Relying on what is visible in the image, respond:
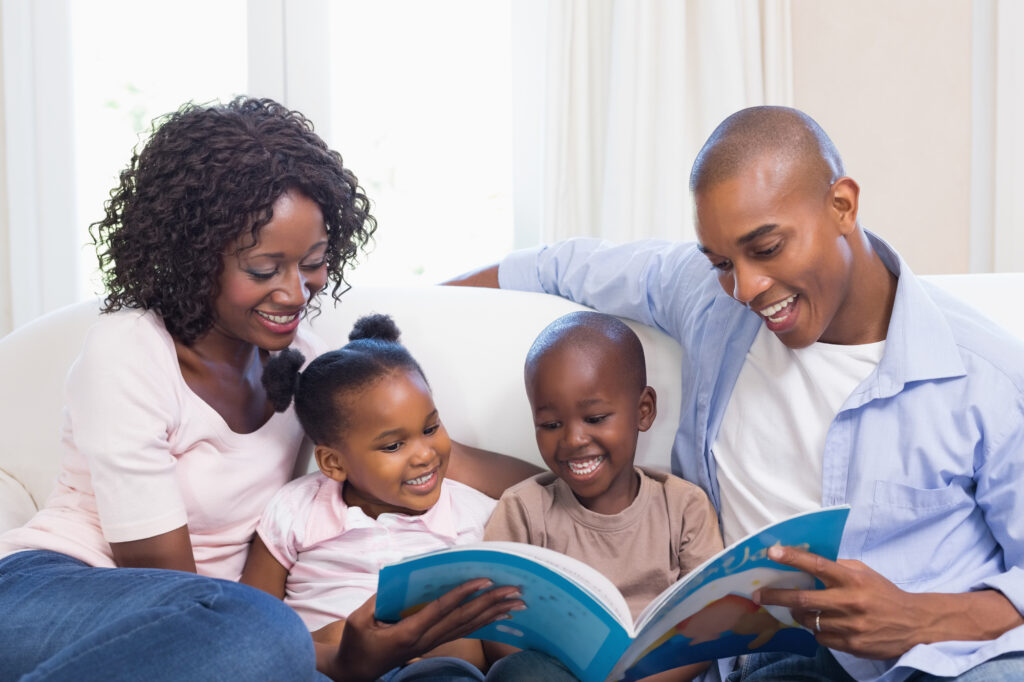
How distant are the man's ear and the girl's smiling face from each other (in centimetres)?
71

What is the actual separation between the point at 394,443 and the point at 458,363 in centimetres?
A: 36

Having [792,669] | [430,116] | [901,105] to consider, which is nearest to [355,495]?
[792,669]

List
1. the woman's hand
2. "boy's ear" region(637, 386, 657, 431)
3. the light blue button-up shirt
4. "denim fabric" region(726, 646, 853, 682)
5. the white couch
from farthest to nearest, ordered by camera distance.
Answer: the white couch → "boy's ear" region(637, 386, 657, 431) → "denim fabric" region(726, 646, 853, 682) → the light blue button-up shirt → the woman's hand

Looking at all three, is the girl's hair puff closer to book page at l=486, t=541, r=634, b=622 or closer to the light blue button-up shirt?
book page at l=486, t=541, r=634, b=622

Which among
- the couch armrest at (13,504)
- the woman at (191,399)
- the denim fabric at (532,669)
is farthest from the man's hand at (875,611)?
the couch armrest at (13,504)

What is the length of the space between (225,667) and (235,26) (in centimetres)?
260

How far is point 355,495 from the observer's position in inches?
65.2

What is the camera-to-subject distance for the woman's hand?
1.20 m

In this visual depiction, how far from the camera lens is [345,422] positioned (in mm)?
1593

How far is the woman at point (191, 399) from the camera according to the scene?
Result: 1.25 metres

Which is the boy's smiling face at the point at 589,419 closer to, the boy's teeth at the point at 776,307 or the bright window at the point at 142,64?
the boy's teeth at the point at 776,307

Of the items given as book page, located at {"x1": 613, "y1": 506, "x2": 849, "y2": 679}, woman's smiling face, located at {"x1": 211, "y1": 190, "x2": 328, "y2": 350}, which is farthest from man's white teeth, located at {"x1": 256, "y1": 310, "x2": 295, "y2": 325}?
book page, located at {"x1": 613, "y1": 506, "x2": 849, "y2": 679}

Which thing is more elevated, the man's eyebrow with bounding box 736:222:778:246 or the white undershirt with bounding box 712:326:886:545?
the man's eyebrow with bounding box 736:222:778:246

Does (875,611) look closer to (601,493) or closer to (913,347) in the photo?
(913,347)
